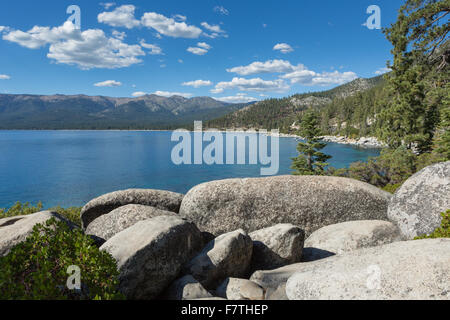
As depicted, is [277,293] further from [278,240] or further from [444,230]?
[444,230]

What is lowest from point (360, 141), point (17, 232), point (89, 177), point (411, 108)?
point (89, 177)

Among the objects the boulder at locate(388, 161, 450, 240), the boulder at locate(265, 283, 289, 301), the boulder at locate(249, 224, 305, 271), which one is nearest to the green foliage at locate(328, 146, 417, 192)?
the boulder at locate(388, 161, 450, 240)

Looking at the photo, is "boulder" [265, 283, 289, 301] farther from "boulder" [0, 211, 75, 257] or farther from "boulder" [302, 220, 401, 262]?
"boulder" [0, 211, 75, 257]

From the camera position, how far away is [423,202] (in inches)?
348

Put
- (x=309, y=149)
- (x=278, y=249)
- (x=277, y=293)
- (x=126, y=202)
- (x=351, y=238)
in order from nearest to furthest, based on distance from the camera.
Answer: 1. (x=277, y=293)
2. (x=278, y=249)
3. (x=351, y=238)
4. (x=126, y=202)
5. (x=309, y=149)

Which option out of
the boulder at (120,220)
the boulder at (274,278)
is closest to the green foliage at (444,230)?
the boulder at (274,278)

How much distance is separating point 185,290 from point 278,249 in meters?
3.77

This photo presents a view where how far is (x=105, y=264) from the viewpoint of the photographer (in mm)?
4879

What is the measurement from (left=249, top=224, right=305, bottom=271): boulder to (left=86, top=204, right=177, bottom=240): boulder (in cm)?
358

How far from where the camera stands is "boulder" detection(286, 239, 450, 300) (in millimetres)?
4750
